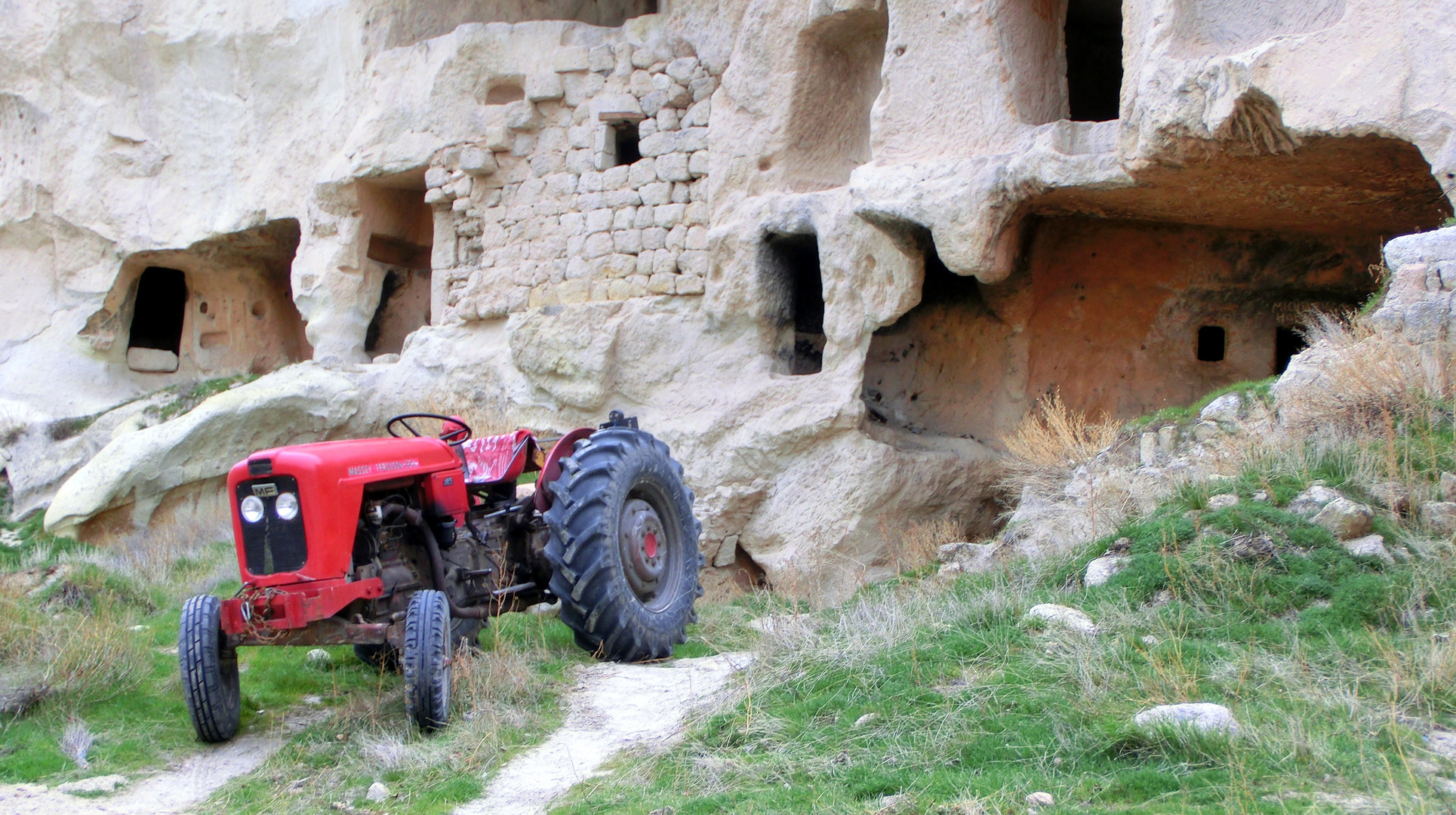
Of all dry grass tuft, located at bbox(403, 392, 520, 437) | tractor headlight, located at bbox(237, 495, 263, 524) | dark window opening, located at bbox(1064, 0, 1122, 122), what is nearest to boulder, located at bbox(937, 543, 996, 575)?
tractor headlight, located at bbox(237, 495, 263, 524)

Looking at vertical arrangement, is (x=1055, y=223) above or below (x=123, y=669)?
above

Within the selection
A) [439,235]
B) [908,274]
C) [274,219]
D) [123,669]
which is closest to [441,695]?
[123,669]

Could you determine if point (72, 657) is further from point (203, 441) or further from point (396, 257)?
point (396, 257)

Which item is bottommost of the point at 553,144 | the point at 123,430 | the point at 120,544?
the point at 120,544

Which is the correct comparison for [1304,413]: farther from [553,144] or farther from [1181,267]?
[553,144]

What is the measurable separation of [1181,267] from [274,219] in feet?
31.1

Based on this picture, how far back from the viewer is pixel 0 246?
13281 millimetres

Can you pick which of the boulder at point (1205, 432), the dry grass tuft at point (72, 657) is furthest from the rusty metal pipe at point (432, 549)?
the boulder at point (1205, 432)

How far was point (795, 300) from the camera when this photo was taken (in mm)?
10094

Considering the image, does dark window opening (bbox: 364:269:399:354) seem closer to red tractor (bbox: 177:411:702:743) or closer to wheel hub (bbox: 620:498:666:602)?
red tractor (bbox: 177:411:702:743)

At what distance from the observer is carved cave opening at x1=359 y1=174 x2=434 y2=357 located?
12312 mm

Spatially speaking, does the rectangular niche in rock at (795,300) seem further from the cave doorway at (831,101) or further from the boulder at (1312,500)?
the boulder at (1312,500)

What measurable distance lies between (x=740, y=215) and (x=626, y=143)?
2162mm

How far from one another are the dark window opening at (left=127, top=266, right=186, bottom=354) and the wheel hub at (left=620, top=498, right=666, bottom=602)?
1069cm
